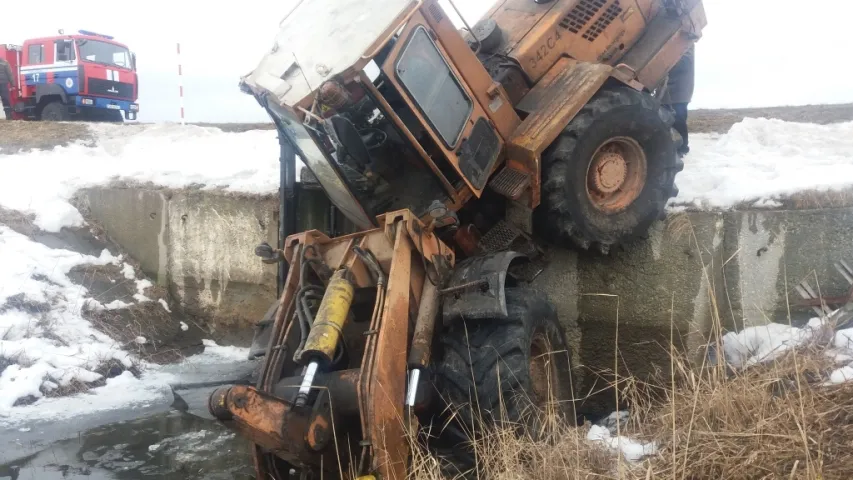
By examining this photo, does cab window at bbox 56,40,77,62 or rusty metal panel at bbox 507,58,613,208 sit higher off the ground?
cab window at bbox 56,40,77,62

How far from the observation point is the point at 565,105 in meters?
4.93

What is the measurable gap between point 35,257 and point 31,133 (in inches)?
211

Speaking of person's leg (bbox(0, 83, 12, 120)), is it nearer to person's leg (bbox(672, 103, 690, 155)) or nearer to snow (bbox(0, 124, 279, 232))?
snow (bbox(0, 124, 279, 232))

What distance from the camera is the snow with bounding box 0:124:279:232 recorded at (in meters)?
8.34

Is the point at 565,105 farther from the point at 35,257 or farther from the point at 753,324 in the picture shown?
the point at 35,257

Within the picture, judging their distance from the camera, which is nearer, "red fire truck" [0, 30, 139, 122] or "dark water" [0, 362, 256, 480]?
Result: "dark water" [0, 362, 256, 480]

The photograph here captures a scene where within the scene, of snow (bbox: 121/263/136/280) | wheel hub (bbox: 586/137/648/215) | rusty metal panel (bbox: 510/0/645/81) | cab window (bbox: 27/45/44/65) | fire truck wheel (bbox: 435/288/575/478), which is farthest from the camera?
cab window (bbox: 27/45/44/65)

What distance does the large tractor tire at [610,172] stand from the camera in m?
4.83

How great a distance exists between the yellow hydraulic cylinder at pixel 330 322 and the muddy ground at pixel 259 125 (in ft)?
22.9

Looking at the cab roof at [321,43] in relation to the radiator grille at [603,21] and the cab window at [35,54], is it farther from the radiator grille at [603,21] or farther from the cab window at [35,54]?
the cab window at [35,54]

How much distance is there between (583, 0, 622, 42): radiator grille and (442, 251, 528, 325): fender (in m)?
2.34

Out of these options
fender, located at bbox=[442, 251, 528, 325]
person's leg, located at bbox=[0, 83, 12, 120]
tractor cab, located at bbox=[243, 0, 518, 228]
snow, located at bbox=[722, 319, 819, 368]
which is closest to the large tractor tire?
tractor cab, located at bbox=[243, 0, 518, 228]

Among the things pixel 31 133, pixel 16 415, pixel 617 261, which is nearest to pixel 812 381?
A: pixel 617 261

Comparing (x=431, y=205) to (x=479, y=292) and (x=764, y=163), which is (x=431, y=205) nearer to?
(x=479, y=292)
